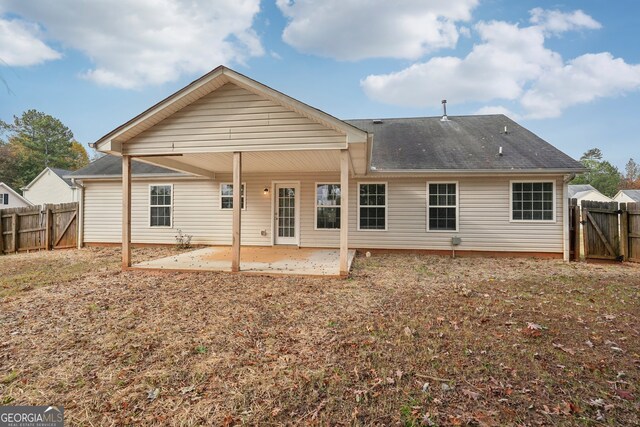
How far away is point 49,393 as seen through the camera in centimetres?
224

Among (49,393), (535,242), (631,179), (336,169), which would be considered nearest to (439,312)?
(49,393)

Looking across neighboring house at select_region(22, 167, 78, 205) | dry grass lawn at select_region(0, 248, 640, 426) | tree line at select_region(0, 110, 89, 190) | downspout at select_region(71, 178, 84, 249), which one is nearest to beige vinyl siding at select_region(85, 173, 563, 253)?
downspout at select_region(71, 178, 84, 249)

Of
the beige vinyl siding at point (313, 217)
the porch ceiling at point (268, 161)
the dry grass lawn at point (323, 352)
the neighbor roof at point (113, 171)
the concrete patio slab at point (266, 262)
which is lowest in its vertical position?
the dry grass lawn at point (323, 352)

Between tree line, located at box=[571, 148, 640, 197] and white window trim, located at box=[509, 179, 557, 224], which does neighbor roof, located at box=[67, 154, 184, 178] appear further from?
tree line, located at box=[571, 148, 640, 197]

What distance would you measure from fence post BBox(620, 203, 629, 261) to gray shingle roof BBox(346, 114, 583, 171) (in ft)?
5.48

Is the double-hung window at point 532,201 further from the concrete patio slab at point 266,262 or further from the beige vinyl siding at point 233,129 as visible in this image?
the beige vinyl siding at point 233,129

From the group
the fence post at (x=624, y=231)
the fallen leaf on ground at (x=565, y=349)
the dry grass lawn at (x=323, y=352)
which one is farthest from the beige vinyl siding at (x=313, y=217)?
the fallen leaf on ground at (x=565, y=349)

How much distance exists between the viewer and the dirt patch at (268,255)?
7625 millimetres

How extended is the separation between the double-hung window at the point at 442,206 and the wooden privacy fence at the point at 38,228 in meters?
12.6

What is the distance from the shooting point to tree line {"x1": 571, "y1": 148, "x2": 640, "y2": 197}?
4272 cm

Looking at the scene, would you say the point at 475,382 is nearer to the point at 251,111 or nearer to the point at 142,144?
the point at 251,111

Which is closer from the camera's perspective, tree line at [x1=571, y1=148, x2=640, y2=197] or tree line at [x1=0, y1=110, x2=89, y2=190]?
tree line at [x1=0, y1=110, x2=89, y2=190]

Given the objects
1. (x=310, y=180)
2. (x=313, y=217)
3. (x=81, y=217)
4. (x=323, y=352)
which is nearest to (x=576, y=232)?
(x=313, y=217)

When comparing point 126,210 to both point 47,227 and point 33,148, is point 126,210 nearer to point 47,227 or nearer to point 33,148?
point 47,227
